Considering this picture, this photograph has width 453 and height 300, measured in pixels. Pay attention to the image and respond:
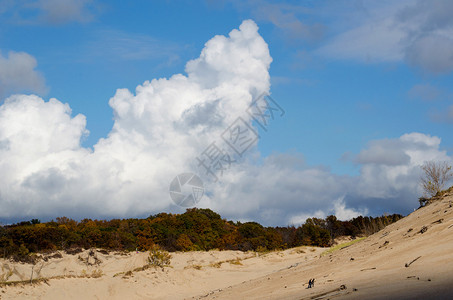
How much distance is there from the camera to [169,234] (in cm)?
3312

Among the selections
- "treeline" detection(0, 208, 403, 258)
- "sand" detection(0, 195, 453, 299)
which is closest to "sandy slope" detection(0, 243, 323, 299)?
"sand" detection(0, 195, 453, 299)

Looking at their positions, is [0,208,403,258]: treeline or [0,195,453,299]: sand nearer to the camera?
[0,195,453,299]: sand

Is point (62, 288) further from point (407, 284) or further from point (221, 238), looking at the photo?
point (221, 238)

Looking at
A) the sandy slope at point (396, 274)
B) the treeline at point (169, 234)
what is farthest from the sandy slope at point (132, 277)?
the sandy slope at point (396, 274)

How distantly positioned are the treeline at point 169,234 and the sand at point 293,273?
6.58ft

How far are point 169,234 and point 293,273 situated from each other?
22378 mm

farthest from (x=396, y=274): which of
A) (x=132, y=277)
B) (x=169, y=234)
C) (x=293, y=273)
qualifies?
(x=169, y=234)

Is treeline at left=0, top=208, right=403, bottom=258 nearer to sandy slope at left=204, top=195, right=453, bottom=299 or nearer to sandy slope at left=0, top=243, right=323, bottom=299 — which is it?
sandy slope at left=0, top=243, right=323, bottom=299

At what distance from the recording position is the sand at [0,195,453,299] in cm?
638

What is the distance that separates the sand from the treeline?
2006mm

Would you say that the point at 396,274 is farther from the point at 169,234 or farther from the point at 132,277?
the point at 169,234

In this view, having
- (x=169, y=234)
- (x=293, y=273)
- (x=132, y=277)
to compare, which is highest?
(x=169, y=234)

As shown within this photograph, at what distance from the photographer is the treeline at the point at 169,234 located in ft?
89.3

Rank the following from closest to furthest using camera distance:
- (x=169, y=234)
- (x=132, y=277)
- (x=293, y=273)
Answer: (x=293, y=273), (x=132, y=277), (x=169, y=234)
